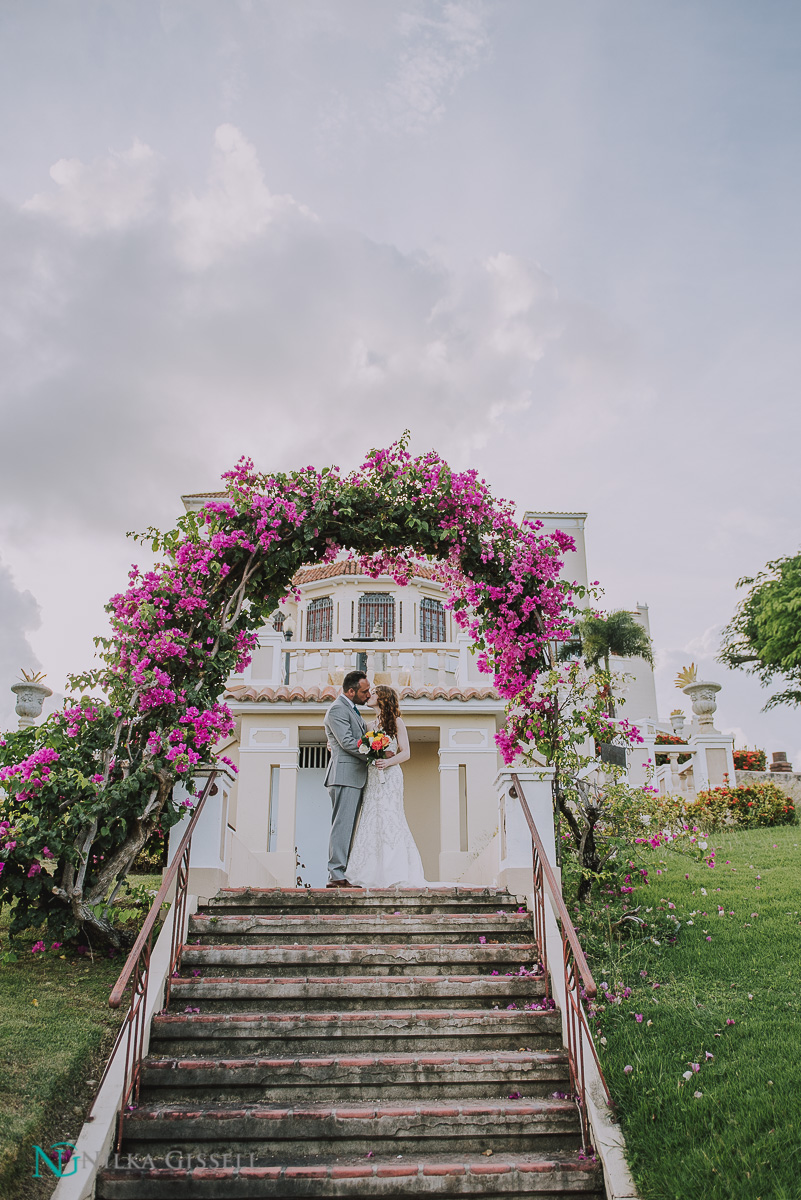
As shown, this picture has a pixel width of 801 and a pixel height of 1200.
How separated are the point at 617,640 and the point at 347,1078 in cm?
2634

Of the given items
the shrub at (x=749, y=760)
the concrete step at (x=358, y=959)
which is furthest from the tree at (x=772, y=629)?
the concrete step at (x=358, y=959)

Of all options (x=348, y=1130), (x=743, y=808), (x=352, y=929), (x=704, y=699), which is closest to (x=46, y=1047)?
(x=348, y=1130)

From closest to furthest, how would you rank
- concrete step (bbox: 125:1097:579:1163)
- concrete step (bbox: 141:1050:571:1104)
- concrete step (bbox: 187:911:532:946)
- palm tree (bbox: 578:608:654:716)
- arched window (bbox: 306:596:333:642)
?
1. concrete step (bbox: 125:1097:579:1163)
2. concrete step (bbox: 141:1050:571:1104)
3. concrete step (bbox: 187:911:532:946)
4. arched window (bbox: 306:596:333:642)
5. palm tree (bbox: 578:608:654:716)

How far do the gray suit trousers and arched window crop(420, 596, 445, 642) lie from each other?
1406 cm

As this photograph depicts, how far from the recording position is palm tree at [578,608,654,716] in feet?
94.4

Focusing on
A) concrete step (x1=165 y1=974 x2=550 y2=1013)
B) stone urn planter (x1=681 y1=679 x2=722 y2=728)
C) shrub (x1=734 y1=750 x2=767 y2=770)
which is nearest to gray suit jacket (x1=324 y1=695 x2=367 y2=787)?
concrete step (x1=165 y1=974 x2=550 y2=1013)

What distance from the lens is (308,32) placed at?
7938 mm

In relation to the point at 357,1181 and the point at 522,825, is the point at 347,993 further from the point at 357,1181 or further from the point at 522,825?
the point at 522,825

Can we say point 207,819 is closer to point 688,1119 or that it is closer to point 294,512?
point 294,512

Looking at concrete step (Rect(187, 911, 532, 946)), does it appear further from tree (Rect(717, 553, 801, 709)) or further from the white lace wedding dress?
tree (Rect(717, 553, 801, 709))

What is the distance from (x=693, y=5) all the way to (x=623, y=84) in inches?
32.9

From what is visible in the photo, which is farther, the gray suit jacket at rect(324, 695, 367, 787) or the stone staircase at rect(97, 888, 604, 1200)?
the gray suit jacket at rect(324, 695, 367, 787)

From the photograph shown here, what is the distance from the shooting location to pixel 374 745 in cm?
784

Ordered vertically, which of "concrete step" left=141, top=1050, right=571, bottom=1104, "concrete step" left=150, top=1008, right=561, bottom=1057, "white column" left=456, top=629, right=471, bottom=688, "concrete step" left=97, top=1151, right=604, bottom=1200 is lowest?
"concrete step" left=97, top=1151, right=604, bottom=1200
